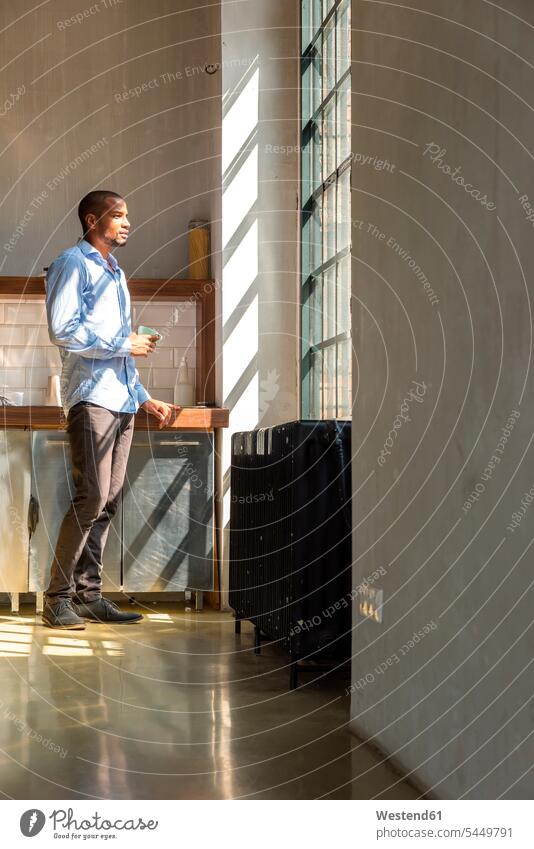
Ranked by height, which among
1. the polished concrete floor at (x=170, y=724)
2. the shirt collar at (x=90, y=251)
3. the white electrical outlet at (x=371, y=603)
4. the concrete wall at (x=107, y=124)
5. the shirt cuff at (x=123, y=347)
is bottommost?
the polished concrete floor at (x=170, y=724)

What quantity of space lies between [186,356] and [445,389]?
3092 millimetres

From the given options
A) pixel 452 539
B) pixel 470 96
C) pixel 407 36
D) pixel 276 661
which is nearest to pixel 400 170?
pixel 407 36

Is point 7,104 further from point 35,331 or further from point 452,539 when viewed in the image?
point 452,539

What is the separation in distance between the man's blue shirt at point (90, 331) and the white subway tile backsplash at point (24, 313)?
2.57ft

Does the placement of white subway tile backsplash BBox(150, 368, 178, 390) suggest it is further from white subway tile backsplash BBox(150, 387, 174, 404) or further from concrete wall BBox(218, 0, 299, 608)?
concrete wall BBox(218, 0, 299, 608)

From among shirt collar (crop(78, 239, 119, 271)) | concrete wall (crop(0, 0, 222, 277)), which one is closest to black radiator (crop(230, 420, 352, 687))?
shirt collar (crop(78, 239, 119, 271))

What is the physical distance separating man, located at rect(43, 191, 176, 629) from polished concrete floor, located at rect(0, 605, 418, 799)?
0.25 metres

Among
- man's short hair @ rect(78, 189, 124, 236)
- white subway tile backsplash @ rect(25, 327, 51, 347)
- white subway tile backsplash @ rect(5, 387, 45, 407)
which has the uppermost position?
man's short hair @ rect(78, 189, 124, 236)

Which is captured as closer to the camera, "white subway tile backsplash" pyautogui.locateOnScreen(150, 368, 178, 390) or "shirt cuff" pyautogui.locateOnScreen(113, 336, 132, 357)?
"shirt cuff" pyautogui.locateOnScreen(113, 336, 132, 357)

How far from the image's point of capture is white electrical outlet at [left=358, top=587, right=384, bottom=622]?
7.88ft

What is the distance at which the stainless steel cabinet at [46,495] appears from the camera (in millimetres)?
4344

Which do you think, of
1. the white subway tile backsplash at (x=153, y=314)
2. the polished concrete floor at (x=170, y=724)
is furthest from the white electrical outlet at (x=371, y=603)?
the white subway tile backsplash at (x=153, y=314)

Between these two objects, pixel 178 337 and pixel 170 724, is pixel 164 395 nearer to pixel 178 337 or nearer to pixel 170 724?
pixel 178 337

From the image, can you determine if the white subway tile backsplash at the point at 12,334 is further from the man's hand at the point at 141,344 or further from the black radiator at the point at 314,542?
the black radiator at the point at 314,542
